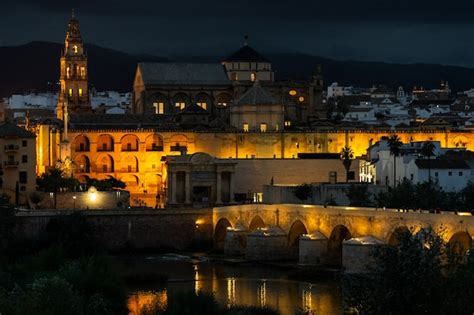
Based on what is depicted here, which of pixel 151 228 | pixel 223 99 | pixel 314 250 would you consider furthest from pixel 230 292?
pixel 223 99

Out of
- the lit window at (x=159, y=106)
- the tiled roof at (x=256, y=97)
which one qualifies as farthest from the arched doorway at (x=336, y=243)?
the lit window at (x=159, y=106)

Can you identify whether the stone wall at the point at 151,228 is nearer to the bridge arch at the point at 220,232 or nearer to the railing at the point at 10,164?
the bridge arch at the point at 220,232

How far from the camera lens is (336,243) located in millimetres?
63469

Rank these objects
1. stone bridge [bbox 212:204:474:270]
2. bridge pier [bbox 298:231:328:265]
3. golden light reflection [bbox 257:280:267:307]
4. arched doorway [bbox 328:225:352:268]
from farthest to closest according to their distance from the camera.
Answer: bridge pier [bbox 298:231:328:265] < arched doorway [bbox 328:225:352:268] < stone bridge [bbox 212:204:474:270] < golden light reflection [bbox 257:280:267:307]

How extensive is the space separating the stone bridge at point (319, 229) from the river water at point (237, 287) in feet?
5.82

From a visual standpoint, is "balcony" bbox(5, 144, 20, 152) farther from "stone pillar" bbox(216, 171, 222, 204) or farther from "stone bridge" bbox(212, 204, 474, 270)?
"stone bridge" bbox(212, 204, 474, 270)

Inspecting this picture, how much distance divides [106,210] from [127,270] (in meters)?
10.5

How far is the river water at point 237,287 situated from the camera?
53.0m

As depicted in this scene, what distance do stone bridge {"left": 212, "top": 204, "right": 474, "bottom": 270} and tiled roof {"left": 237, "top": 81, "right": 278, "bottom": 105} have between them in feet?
71.8

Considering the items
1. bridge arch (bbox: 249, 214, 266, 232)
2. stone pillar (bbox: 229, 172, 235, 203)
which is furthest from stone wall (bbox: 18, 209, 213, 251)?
stone pillar (bbox: 229, 172, 235, 203)

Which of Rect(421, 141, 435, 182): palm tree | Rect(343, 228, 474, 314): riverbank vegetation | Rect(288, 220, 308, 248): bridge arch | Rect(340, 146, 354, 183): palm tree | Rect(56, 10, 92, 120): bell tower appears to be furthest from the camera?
Rect(56, 10, 92, 120): bell tower

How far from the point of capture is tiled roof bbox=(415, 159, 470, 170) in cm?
7450

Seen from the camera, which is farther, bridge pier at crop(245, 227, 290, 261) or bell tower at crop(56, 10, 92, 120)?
bell tower at crop(56, 10, 92, 120)

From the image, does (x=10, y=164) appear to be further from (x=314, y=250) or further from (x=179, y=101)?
(x=179, y=101)
